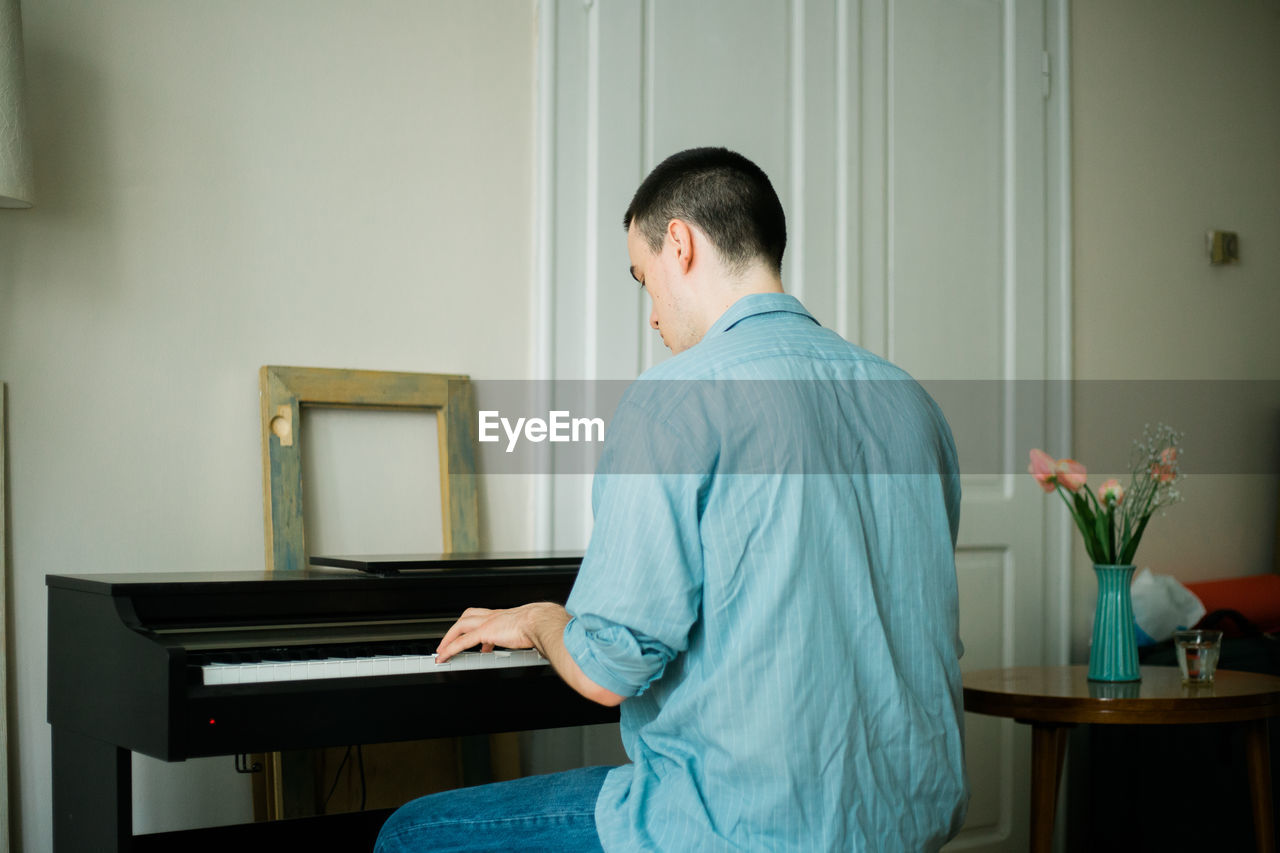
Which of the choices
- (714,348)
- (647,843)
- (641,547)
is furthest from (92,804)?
(714,348)

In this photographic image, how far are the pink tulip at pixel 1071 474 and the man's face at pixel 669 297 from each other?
1.37m

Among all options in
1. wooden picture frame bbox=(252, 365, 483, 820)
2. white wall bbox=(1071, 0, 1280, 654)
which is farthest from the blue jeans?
white wall bbox=(1071, 0, 1280, 654)

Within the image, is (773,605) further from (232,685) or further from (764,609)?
(232,685)

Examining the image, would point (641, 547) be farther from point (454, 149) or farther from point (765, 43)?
point (765, 43)

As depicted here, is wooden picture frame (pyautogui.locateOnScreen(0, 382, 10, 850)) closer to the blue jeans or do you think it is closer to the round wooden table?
the blue jeans

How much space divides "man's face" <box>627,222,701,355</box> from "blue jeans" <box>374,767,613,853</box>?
596mm

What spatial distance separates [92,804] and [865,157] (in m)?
2.38

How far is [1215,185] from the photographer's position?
379 centimetres

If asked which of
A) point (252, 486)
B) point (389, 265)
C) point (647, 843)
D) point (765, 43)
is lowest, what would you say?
point (647, 843)

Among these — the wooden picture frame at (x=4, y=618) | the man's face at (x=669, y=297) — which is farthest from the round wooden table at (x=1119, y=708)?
the wooden picture frame at (x=4, y=618)

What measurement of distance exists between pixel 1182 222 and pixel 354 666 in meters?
3.16
